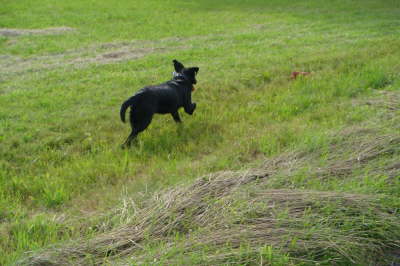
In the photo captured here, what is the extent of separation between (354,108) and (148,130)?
3.04 m

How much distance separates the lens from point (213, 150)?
17.4ft

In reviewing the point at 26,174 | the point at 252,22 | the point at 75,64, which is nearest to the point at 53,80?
the point at 75,64

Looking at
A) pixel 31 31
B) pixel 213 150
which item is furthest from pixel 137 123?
pixel 31 31

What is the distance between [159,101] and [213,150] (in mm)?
1021

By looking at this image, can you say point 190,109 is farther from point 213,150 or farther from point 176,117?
point 213,150

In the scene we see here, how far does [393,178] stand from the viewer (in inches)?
136

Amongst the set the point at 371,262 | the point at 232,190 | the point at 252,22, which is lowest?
the point at 371,262

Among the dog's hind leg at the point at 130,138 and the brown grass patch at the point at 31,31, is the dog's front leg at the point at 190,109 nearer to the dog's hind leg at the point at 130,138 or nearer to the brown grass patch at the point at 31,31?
the dog's hind leg at the point at 130,138

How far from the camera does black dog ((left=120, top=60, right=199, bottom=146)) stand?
5.24m

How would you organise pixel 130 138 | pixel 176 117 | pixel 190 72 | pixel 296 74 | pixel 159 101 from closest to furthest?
pixel 130 138 < pixel 159 101 < pixel 176 117 < pixel 190 72 < pixel 296 74

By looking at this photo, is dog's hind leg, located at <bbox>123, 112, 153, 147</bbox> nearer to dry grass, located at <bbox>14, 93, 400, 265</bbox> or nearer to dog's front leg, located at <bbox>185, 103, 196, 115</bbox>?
dog's front leg, located at <bbox>185, 103, 196, 115</bbox>

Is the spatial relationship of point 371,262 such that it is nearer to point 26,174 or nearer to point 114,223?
point 114,223

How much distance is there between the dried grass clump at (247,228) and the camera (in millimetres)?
2771

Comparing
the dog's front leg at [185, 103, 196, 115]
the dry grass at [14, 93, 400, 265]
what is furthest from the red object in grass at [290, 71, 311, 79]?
the dry grass at [14, 93, 400, 265]
